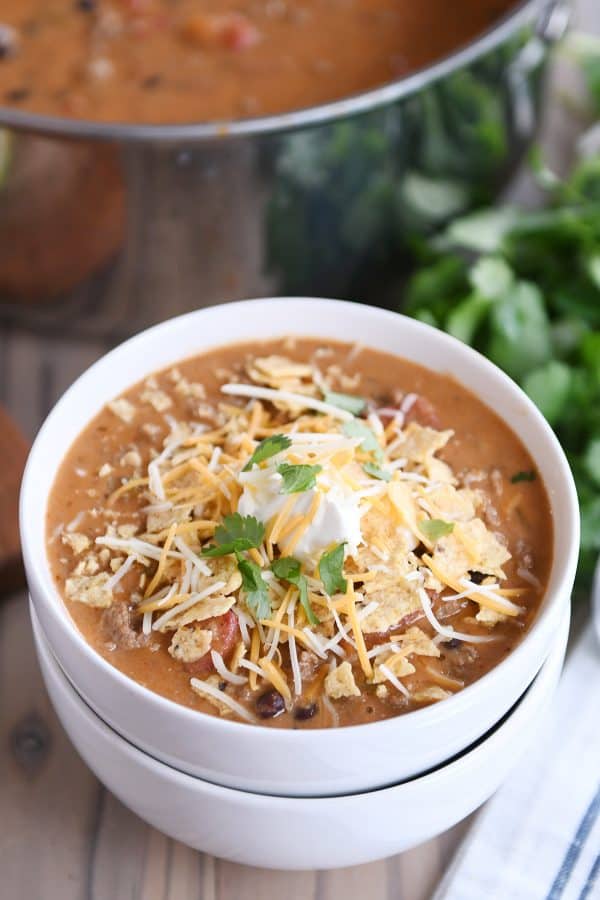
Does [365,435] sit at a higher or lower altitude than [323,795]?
higher

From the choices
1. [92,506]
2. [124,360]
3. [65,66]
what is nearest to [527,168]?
[65,66]

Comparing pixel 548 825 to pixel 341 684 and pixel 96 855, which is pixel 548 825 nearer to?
pixel 341 684

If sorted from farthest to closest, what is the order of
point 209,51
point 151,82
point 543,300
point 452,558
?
point 209,51
point 151,82
point 543,300
point 452,558

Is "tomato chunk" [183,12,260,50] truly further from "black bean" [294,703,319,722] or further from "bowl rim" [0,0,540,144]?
"black bean" [294,703,319,722]

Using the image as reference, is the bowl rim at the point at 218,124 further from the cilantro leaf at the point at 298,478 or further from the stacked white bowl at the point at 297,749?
the cilantro leaf at the point at 298,478

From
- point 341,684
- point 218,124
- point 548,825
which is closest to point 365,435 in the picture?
point 341,684

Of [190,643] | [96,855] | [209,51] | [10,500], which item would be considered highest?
[209,51]
